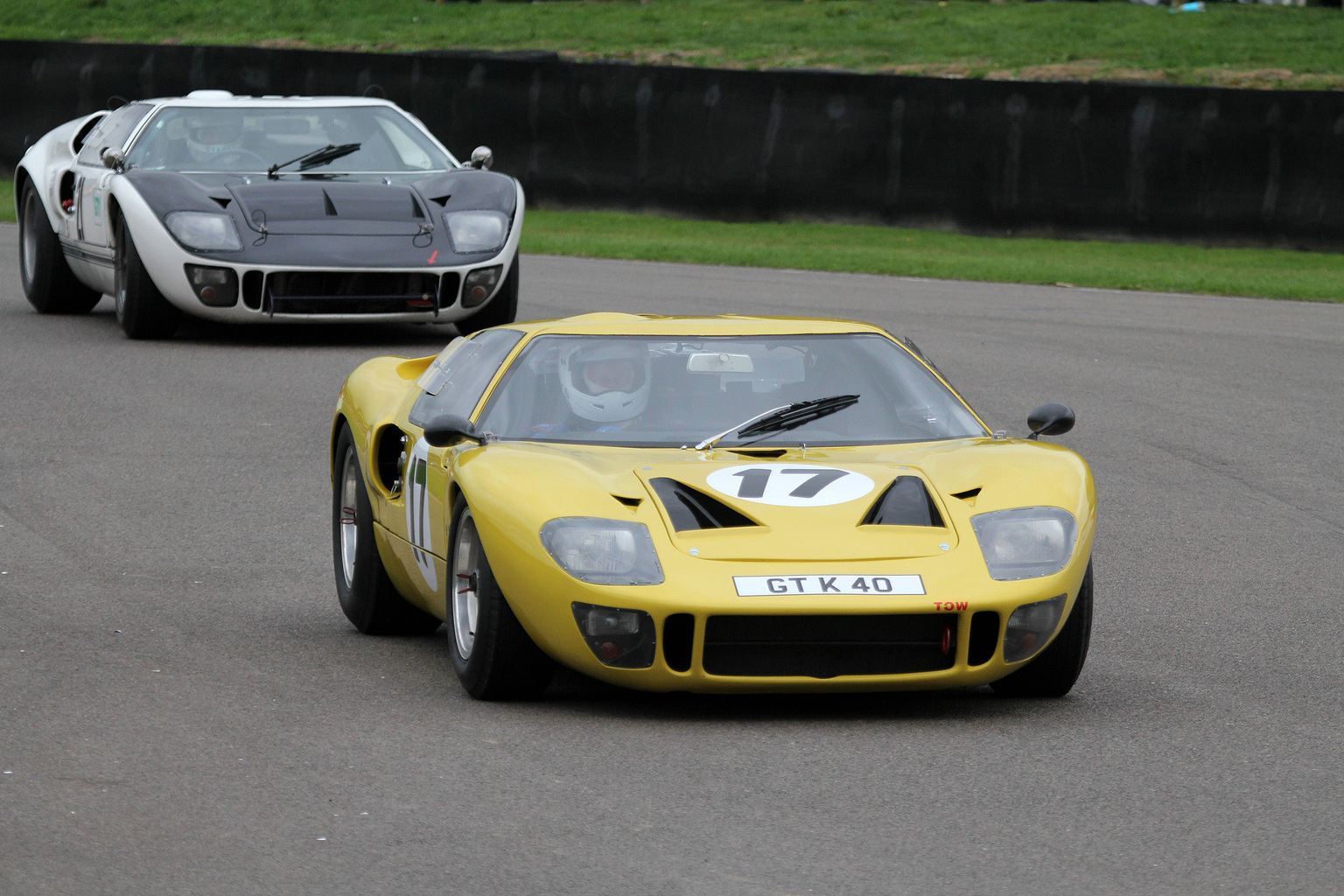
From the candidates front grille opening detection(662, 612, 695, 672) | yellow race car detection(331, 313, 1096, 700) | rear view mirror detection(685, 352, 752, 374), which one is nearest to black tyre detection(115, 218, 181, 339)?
yellow race car detection(331, 313, 1096, 700)

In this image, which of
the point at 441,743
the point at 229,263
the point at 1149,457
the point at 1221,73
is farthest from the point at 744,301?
the point at 1221,73

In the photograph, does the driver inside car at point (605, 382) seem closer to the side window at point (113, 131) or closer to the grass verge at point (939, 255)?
the side window at point (113, 131)

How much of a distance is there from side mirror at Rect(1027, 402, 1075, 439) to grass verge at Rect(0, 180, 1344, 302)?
1218 cm

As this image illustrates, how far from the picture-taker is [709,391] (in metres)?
5.99

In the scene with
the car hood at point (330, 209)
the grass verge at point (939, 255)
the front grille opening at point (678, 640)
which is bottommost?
the grass verge at point (939, 255)

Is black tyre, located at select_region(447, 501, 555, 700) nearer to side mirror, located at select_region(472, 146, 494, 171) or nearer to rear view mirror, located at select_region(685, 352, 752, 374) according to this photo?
rear view mirror, located at select_region(685, 352, 752, 374)

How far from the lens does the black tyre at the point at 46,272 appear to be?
14.6 meters

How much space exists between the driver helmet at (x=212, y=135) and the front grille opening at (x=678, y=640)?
8.96 metres

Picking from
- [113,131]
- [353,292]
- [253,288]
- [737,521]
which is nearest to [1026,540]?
[737,521]

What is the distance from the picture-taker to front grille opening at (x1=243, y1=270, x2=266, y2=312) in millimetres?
12562

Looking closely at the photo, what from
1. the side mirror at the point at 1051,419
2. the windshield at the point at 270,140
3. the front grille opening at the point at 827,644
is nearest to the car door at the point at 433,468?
the front grille opening at the point at 827,644

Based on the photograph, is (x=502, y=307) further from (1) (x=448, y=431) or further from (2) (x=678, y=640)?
(2) (x=678, y=640)

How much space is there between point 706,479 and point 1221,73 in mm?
25652

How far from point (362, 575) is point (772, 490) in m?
1.70
